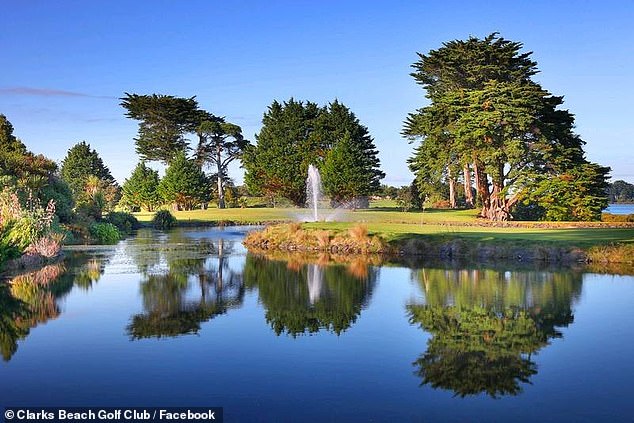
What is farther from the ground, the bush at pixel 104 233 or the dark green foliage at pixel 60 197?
the dark green foliage at pixel 60 197

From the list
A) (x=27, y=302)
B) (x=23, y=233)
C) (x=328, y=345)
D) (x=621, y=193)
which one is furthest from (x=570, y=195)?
(x=621, y=193)

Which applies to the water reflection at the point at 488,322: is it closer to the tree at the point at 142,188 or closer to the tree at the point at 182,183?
the tree at the point at 182,183

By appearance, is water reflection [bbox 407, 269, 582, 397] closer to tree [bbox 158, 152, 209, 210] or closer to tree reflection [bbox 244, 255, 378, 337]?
tree reflection [bbox 244, 255, 378, 337]

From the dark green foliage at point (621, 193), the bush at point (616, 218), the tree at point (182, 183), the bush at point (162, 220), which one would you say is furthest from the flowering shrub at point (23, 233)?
the dark green foliage at point (621, 193)

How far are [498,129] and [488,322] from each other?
35.1m

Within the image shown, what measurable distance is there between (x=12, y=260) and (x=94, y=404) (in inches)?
597

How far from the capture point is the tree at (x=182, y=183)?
7262cm

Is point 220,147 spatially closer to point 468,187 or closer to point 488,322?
point 468,187

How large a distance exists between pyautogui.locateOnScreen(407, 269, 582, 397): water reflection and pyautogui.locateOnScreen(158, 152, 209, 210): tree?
177ft

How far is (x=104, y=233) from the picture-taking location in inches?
1550

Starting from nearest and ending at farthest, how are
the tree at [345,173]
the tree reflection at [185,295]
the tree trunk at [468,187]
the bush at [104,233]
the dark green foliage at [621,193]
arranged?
the tree reflection at [185,295] → the bush at [104,233] → the tree trunk at [468,187] → the tree at [345,173] → the dark green foliage at [621,193]

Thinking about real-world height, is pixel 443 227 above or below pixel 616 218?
below

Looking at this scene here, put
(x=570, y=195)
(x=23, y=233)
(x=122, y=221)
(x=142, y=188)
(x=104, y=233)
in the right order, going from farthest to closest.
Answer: (x=142, y=188), (x=122, y=221), (x=570, y=195), (x=104, y=233), (x=23, y=233)

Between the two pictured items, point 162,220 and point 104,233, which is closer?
point 104,233
